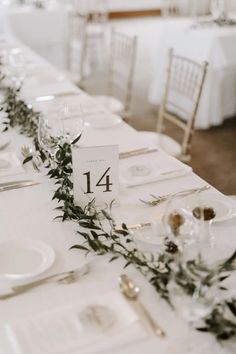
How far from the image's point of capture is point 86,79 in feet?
19.0

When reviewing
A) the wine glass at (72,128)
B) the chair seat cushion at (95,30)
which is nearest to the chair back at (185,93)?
the wine glass at (72,128)

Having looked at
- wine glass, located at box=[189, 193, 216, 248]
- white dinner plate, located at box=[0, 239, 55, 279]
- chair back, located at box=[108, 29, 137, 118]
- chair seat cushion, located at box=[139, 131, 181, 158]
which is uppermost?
wine glass, located at box=[189, 193, 216, 248]

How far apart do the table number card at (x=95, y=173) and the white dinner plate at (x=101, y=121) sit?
0.79m

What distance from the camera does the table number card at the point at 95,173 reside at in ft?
4.99

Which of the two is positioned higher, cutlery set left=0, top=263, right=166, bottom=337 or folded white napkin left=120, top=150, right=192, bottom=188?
cutlery set left=0, top=263, right=166, bottom=337

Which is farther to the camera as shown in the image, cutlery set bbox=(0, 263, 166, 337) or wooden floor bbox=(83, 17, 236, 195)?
wooden floor bbox=(83, 17, 236, 195)

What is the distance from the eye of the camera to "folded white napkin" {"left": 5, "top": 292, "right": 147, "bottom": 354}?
1038 mm

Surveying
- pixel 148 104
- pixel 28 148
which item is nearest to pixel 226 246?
pixel 28 148

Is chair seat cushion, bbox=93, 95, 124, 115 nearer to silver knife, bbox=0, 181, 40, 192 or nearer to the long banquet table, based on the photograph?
the long banquet table

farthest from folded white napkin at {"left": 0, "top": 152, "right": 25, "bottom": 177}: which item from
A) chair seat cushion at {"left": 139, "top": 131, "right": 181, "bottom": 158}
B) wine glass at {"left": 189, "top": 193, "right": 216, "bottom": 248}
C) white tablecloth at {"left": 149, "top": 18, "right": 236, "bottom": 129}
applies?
white tablecloth at {"left": 149, "top": 18, "right": 236, "bottom": 129}

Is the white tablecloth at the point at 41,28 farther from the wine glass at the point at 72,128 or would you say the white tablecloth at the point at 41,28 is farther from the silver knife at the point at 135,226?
the silver knife at the point at 135,226

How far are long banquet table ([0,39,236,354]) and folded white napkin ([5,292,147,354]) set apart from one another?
0.04 ft

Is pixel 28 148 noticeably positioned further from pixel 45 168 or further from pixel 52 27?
pixel 52 27

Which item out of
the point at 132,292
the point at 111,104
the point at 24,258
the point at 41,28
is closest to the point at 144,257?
the point at 132,292
